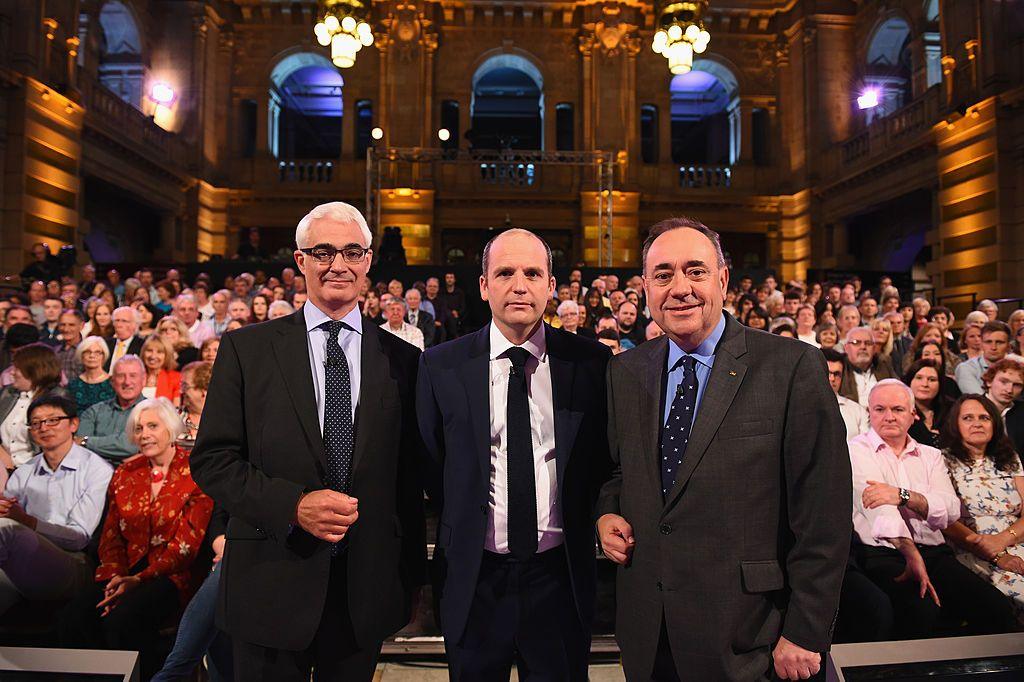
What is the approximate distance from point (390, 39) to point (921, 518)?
1834 cm

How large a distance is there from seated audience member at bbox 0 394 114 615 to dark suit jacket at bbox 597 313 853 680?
2.83m

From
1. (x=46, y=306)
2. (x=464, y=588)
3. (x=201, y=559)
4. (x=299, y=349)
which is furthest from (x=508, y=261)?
(x=46, y=306)

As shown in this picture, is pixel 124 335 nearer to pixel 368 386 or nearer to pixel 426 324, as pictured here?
pixel 426 324

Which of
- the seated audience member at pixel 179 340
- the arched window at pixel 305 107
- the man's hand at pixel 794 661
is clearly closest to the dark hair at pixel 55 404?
the seated audience member at pixel 179 340

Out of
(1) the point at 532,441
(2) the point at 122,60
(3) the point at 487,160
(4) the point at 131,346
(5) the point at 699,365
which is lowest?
(1) the point at 532,441

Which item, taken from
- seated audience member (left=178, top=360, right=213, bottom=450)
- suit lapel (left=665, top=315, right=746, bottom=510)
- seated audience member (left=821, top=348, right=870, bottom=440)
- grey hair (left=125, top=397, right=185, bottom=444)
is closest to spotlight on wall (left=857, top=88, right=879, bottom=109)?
seated audience member (left=821, top=348, right=870, bottom=440)

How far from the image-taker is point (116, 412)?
453 centimetres

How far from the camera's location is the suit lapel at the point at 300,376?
1.97 meters

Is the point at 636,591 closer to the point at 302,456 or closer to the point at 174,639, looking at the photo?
the point at 302,456

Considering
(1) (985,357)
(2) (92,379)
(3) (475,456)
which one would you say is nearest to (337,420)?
(3) (475,456)

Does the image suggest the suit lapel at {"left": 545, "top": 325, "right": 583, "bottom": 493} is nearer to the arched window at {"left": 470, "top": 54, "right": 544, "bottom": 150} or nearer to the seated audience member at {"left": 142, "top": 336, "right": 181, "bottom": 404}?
the seated audience member at {"left": 142, "top": 336, "right": 181, "bottom": 404}

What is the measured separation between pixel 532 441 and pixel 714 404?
55cm

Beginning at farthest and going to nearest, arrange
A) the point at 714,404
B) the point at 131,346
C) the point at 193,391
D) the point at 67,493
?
the point at 131,346 < the point at 193,391 < the point at 67,493 < the point at 714,404

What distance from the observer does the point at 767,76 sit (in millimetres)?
19703
